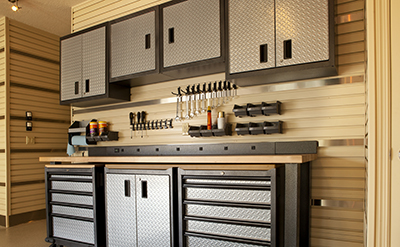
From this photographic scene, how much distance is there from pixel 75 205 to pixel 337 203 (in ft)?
8.81

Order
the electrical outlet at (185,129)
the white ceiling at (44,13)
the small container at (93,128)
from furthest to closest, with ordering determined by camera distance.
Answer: the white ceiling at (44,13) → the small container at (93,128) → the electrical outlet at (185,129)

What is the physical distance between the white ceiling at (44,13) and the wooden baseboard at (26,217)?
322 centimetres

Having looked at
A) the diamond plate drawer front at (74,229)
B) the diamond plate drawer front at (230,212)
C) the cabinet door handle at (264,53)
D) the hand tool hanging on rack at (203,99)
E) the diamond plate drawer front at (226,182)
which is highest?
the cabinet door handle at (264,53)

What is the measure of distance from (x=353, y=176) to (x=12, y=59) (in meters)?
5.17

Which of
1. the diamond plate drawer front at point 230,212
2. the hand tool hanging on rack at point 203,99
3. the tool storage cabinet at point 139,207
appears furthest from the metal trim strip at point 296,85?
the diamond plate drawer front at point 230,212

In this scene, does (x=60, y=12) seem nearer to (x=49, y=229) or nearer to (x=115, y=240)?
(x=49, y=229)

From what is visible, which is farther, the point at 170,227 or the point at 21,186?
the point at 21,186

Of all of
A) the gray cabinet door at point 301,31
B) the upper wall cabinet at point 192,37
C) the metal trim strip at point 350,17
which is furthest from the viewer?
the upper wall cabinet at point 192,37

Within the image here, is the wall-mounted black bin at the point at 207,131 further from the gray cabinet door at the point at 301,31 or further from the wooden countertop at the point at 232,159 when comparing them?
the gray cabinet door at the point at 301,31

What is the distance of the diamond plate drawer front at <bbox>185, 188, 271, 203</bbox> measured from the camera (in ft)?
7.13

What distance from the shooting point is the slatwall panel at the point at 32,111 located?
4.66m

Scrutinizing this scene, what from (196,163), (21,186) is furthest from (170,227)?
(21,186)

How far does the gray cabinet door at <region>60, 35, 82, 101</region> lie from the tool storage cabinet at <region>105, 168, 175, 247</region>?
5.65ft

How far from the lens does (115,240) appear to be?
111 inches
